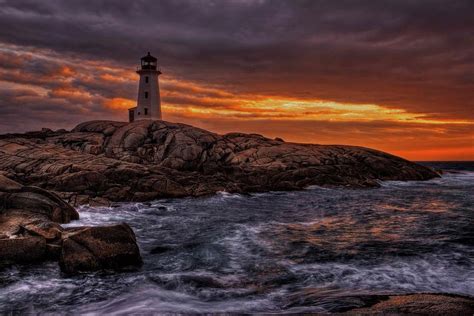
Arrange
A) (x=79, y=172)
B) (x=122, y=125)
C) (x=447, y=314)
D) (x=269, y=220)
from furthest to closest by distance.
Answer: (x=122, y=125) < (x=79, y=172) < (x=269, y=220) < (x=447, y=314)

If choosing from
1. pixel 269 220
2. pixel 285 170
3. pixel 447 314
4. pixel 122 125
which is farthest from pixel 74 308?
pixel 122 125

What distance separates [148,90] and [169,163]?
16.2 meters

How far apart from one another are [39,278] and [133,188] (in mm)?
15522

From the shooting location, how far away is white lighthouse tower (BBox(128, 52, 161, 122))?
47.2 metres

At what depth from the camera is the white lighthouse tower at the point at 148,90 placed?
47.2 meters

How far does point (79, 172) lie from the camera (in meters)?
24.8

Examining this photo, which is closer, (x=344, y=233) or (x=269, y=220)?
(x=344, y=233)

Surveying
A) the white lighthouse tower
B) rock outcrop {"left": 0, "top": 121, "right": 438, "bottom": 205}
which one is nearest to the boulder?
rock outcrop {"left": 0, "top": 121, "right": 438, "bottom": 205}

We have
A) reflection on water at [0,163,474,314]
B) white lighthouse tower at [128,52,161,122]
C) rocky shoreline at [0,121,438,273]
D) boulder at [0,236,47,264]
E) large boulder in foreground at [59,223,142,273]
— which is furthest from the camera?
white lighthouse tower at [128,52,161,122]

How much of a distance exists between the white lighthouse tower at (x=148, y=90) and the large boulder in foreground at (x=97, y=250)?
1502 inches

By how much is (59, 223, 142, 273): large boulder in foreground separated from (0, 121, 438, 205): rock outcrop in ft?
37.1

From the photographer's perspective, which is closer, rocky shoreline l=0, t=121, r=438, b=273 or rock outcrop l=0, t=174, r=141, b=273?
rock outcrop l=0, t=174, r=141, b=273

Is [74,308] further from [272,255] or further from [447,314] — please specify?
[447,314]

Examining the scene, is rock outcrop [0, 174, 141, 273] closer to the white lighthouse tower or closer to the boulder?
the boulder
